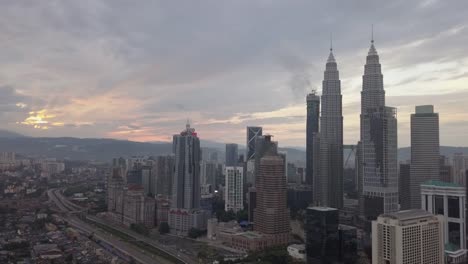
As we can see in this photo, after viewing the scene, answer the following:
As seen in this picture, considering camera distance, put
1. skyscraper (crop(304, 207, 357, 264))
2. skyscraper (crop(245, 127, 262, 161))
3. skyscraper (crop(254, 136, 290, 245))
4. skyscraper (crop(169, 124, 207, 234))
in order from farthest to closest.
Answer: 1. skyscraper (crop(245, 127, 262, 161))
2. skyscraper (crop(169, 124, 207, 234))
3. skyscraper (crop(254, 136, 290, 245))
4. skyscraper (crop(304, 207, 357, 264))

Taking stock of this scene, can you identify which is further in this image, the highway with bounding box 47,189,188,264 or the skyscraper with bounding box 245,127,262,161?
the skyscraper with bounding box 245,127,262,161

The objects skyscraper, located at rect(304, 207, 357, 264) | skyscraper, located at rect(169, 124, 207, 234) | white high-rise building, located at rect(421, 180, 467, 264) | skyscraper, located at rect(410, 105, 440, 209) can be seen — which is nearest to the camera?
skyscraper, located at rect(304, 207, 357, 264)

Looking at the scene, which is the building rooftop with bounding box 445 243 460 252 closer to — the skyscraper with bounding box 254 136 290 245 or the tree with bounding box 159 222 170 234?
the skyscraper with bounding box 254 136 290 245

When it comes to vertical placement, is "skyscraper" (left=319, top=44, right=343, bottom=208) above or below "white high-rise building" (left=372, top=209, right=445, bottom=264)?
above

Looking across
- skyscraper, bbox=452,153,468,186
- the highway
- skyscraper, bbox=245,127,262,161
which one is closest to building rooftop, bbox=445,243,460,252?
skyscraper, bbox=452,153,468,186

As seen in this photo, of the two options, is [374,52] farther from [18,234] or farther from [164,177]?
[18,234]

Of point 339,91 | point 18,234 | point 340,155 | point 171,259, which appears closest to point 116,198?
point 18,234

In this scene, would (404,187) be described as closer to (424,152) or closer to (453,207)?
(424,152)

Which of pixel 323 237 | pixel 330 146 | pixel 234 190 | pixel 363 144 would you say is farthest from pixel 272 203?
pixel 330 146
